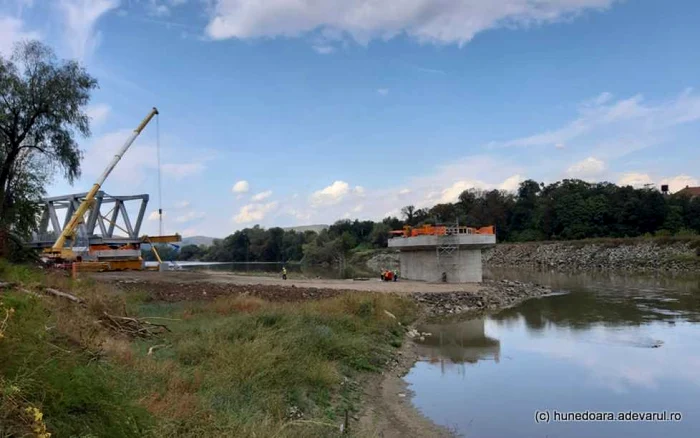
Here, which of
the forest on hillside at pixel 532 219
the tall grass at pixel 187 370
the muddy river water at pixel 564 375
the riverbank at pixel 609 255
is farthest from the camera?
the forest on hillside at pixel 532 219

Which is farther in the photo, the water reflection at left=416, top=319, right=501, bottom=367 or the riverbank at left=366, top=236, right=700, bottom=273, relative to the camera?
the riverbank at left=366, top=236, right=700, bottom=273

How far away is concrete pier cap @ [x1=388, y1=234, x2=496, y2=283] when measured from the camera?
124ft

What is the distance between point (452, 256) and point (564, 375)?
2531 centimetres

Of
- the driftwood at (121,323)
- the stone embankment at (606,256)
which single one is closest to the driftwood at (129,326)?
the driftwood at (121,323)

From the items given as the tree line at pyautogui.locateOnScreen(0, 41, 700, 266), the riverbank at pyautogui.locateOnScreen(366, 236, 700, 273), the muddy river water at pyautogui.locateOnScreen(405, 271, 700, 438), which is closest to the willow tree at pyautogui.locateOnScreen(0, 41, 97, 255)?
the tree line at pyautogui.locateOnScreen(0, 41, 700, 266)

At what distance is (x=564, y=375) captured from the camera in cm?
1348

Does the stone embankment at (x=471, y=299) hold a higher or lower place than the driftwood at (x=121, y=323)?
lower

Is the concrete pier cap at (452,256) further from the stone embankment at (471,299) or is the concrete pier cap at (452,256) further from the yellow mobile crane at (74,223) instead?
the yellow mobile crane at (74,223)

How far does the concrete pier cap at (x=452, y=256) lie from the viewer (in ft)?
124

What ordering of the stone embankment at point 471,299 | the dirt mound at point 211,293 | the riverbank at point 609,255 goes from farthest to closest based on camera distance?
1. the riverbank at point 609,255
2. the stone embankment at point 471,299
3. the dirt mound at point 211,293

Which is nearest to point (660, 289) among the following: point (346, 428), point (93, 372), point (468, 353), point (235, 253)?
point (468, 353)

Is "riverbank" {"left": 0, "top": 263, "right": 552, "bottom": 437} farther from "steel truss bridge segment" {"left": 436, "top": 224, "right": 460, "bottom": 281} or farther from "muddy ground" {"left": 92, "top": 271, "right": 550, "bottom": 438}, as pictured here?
"steel truss bridge segment" {"left": 436, "top": 224, "right": 460, "bottom": 281}

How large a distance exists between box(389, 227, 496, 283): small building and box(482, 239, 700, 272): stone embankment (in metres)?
31.3

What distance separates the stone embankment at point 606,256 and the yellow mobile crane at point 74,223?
58.3 metres
